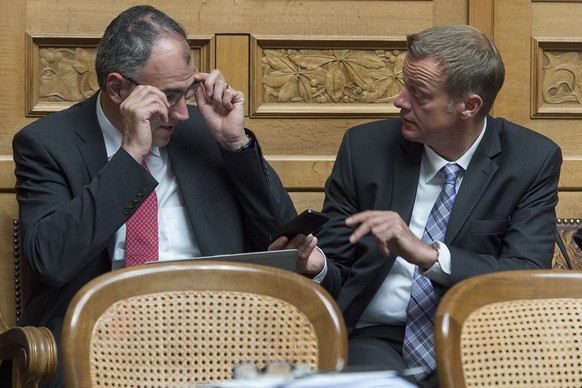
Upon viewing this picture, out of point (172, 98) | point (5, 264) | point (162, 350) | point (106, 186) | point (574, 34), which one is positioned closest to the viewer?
point (162, 350)

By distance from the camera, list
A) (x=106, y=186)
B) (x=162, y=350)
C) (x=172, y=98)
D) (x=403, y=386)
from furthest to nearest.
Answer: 1. (x=172, y=98)
2. (x=106, y=186)
3. (x=162, y=350)
4. (x=403, y=386)

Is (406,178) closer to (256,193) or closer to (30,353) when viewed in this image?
(256,193)

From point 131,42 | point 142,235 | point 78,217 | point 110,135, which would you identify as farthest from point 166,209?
point 131,42

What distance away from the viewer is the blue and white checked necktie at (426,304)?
2.91 meters

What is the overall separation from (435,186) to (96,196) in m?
1.01

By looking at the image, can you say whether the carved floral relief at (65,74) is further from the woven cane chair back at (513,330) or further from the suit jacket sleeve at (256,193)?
the woven cane chair back at (513,330)

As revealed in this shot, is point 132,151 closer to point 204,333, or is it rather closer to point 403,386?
point 204,333

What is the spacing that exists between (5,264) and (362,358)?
1.22m

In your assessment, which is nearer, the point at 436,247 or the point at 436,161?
the point at 436,247

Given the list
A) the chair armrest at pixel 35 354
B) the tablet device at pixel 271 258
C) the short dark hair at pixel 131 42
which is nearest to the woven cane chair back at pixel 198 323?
the tablet device at pixel 271 258

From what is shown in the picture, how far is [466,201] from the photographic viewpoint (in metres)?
2.98

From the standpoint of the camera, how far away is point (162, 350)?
191cm

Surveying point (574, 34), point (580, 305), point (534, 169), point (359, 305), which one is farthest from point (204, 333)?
point (574, 34)

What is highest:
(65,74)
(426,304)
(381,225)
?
(65,74)
